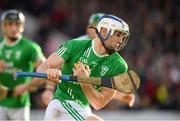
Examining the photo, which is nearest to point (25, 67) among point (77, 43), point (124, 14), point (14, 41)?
point (14, 41)

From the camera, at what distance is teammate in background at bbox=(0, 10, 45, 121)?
11031mm

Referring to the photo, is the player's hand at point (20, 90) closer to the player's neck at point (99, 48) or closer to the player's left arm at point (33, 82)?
the player's left arm at point (33, 82)

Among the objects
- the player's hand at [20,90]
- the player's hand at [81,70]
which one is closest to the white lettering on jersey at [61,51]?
the player's hand at [81,70]

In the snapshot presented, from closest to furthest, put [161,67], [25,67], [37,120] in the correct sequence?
[25,67] → [37,120] → [161,67]

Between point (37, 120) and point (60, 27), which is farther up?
point (60, 27)

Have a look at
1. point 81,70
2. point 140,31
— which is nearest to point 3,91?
point 81,70

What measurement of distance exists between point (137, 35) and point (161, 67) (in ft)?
4.31

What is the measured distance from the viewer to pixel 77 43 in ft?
28.5

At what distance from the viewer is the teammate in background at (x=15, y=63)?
1103 centimetres

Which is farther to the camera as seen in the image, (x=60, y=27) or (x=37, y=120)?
(x=60, y=27)

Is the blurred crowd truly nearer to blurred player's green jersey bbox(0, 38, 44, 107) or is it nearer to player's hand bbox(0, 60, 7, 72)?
blurred player's green jersey bbox(0, 38, 44, 107)

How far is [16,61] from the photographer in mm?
11086

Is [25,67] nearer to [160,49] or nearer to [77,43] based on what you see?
[77,43]

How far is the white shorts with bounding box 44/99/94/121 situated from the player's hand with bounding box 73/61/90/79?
1.21ft
